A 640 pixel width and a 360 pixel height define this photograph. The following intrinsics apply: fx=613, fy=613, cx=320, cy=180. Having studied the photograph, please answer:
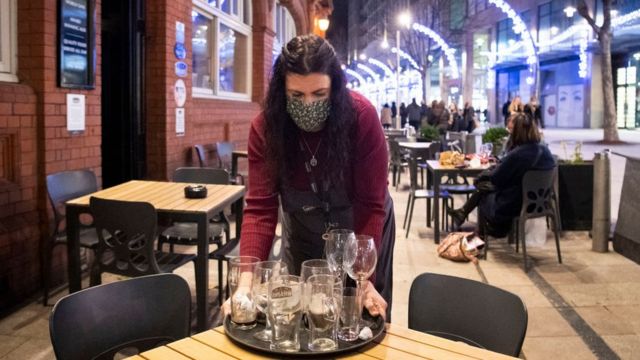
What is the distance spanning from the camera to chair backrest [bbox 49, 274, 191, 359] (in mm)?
2053

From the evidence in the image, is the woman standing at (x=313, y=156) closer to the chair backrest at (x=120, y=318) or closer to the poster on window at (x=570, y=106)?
the chair backrest at (x=120, y=318)

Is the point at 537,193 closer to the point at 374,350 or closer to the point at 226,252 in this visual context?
the point at 226,252

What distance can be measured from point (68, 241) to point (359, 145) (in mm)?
2809

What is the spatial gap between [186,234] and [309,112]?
10.2 ft

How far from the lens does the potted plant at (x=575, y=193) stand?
24.7ft

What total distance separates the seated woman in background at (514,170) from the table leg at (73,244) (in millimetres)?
4118

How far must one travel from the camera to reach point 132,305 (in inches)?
88.0

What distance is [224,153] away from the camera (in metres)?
9.08

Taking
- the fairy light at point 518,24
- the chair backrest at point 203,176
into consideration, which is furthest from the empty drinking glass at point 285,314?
the fairy light at point 518,24

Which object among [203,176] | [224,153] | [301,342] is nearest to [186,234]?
[203,176]

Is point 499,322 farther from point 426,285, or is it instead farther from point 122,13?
point 122,13

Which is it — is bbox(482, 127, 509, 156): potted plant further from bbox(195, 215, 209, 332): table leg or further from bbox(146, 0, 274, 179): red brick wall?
bbox(195, 215, 209, 332): table leg

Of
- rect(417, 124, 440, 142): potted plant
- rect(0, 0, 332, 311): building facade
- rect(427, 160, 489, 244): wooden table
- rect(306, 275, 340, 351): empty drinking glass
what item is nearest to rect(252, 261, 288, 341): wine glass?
rect(306, 275, 340, 351): empty drinking glass

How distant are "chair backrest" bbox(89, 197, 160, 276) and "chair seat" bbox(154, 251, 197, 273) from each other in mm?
140
